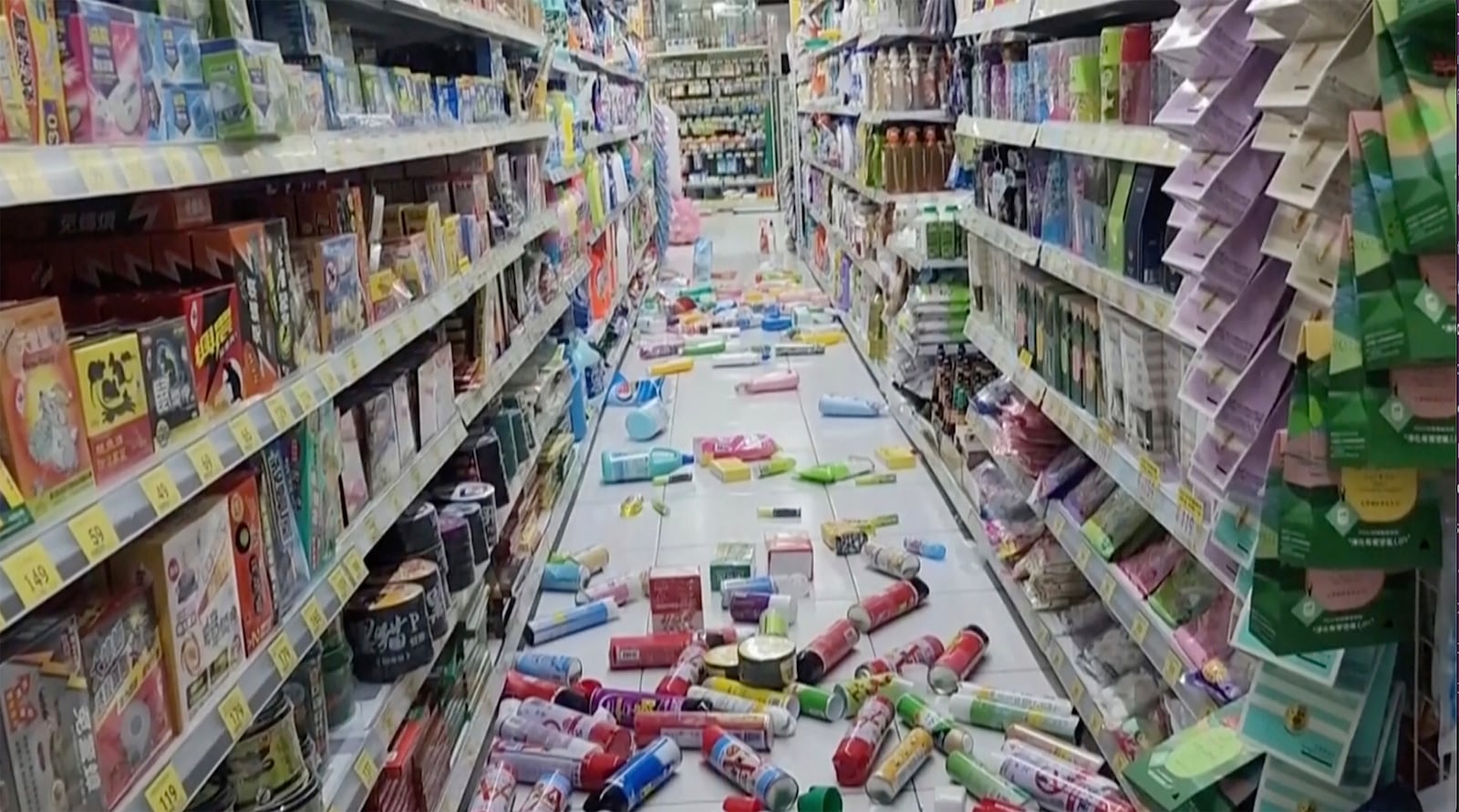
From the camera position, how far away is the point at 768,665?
307 centimetres

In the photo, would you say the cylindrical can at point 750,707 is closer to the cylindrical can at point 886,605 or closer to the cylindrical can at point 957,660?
the cylindrical can at point 957,660

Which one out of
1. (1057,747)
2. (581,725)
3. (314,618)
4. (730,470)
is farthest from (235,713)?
(730,470)

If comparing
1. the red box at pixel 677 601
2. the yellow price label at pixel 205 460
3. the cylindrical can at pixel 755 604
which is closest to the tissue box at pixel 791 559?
the cylindrical can at pixel 755 604

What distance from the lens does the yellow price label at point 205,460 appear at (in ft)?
4.72

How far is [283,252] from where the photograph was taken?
1845mm

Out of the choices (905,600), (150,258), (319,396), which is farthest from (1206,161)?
(905,600)

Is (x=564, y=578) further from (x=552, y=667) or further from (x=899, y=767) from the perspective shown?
(x=899, y=767)

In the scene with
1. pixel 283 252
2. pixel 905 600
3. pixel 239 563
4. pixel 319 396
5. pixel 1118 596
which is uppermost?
pixel 283 252

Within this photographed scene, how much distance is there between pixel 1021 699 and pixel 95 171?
232cm

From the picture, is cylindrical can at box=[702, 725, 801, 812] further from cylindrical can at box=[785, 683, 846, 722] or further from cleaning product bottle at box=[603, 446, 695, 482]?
cleaning product bottle at box=[603, 446, 695, 482]

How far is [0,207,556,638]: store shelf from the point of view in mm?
Result: 1080

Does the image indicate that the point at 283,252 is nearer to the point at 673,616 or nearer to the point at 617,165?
the point at 673,616

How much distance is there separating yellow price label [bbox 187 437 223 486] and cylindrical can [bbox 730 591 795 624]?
216 centimetres

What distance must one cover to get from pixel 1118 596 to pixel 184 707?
180 cm
